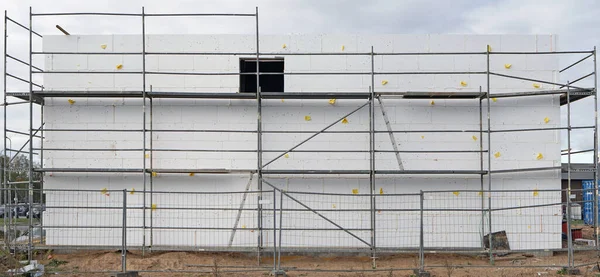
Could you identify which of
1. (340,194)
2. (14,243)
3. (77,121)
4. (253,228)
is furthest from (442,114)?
(14,243)

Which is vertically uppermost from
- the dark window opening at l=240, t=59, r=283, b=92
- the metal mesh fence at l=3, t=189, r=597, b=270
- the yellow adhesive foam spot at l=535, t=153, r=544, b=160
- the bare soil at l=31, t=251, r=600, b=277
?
the dark window opening at l=240, t=59, r=283, b=92

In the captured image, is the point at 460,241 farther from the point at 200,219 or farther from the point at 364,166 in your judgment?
the point at 200,219

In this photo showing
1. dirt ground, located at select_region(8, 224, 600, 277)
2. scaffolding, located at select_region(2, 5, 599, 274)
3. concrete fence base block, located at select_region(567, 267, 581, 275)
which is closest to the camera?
concrete fence base block, located at select_region(567, 267, 581, 275)

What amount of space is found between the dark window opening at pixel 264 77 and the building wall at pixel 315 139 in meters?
0.36

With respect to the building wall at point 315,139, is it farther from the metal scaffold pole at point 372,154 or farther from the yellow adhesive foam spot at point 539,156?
the metal scaffold pole at point 372,154

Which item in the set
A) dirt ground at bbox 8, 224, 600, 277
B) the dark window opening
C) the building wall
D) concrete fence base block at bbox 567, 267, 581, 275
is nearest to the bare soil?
dirt ground at bbox 8, 224, 600, 277

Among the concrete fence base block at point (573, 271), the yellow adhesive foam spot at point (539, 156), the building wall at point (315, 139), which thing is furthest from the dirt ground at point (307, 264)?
the yellow adhesive foam spot at point (539, 156)

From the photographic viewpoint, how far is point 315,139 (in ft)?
42.8

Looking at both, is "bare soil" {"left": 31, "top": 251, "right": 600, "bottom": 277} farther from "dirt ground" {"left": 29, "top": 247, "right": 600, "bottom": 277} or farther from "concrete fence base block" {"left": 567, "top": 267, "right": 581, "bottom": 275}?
"concrete fence base block" {"left": 567, "top": 267, "right": 581, "bottom": 275}

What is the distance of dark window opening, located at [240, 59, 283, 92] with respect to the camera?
44.3ft

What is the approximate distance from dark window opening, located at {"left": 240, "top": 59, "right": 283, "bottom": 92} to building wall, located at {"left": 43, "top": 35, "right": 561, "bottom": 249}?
14.3 inches

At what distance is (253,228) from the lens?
1275cm

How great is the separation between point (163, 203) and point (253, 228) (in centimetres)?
207

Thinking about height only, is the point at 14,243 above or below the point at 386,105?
below
